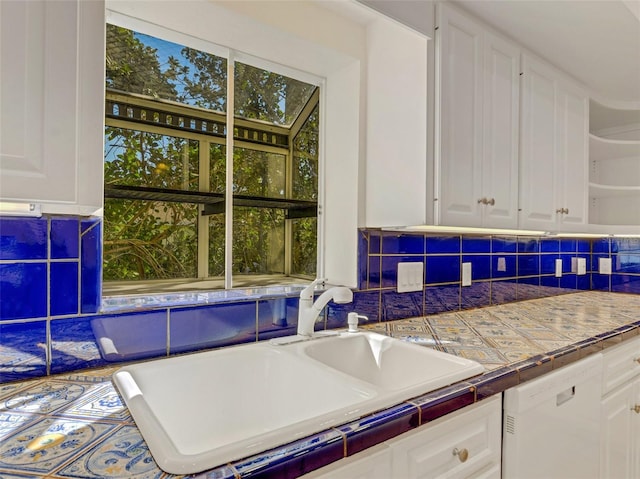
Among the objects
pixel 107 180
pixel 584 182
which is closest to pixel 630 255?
pixel 584 182

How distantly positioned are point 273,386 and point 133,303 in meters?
0.48

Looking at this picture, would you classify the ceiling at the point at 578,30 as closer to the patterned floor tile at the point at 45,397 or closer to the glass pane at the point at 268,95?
the glass pane at the point at 268,95

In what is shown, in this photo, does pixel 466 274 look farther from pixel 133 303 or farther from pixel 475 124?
pixel 133 303

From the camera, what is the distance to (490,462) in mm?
1007

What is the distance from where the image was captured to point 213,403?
1.06 meters

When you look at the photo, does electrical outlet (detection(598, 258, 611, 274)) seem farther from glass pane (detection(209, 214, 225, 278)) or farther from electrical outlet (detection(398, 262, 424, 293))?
glass pane (detection(209, 214, 225, 278))

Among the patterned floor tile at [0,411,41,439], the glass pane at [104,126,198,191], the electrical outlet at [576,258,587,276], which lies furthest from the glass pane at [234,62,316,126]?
the electrical outlet at [576,258,587,276]

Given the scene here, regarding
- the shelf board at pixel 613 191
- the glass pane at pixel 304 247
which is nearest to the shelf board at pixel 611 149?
the shelf board at pixel 613 191

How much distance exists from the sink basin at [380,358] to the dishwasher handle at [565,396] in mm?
414

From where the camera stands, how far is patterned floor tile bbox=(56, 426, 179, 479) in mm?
578

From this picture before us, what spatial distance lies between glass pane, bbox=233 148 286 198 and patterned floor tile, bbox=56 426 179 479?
108cm

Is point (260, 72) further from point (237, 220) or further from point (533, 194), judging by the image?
point (533, 194)

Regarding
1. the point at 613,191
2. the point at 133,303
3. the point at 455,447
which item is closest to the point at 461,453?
the point at 455,447

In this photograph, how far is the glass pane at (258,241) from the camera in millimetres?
1606
